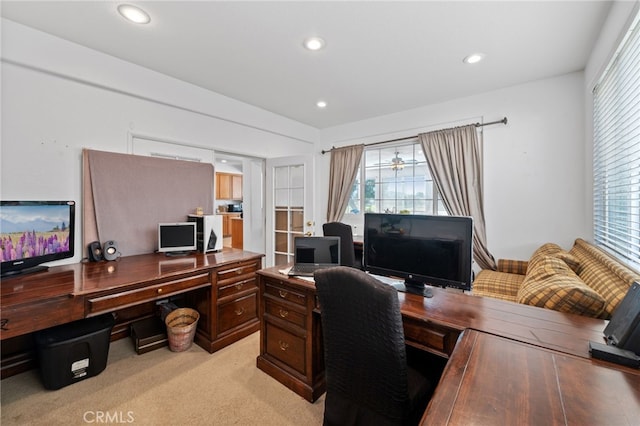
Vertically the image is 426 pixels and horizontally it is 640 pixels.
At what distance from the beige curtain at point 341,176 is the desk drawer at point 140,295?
258cm

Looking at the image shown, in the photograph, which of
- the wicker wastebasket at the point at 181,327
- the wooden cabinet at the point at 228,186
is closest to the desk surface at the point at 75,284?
the wicker wastebasket at the point at 181,327

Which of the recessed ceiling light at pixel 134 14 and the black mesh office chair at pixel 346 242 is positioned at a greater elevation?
the recessed ceiling light at pixel 134 14

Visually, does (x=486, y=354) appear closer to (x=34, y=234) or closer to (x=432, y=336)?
(x=432, y=336)

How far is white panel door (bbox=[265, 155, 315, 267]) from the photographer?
12.6ft

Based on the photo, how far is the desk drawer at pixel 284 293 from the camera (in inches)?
71.9

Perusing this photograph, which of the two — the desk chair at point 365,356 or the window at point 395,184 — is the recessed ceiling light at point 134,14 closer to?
the desk chair at point 365,356

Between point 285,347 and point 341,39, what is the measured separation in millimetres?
2506

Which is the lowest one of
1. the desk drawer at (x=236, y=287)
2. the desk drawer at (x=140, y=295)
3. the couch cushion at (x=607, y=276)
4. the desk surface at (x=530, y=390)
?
the desk drawer at (x=236, y=287)

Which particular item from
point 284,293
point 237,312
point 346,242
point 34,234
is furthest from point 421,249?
point 34,234

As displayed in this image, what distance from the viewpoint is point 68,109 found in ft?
7.45

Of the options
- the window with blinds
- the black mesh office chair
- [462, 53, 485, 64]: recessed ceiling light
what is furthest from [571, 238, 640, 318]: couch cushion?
the black mesh office chair

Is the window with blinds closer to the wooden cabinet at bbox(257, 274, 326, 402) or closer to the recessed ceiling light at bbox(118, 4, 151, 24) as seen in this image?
the wooden cabinet at bbox(257, 274, 326, 402)

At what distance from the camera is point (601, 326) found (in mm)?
1196

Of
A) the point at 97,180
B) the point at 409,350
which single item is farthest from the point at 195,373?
the point at 97,180
